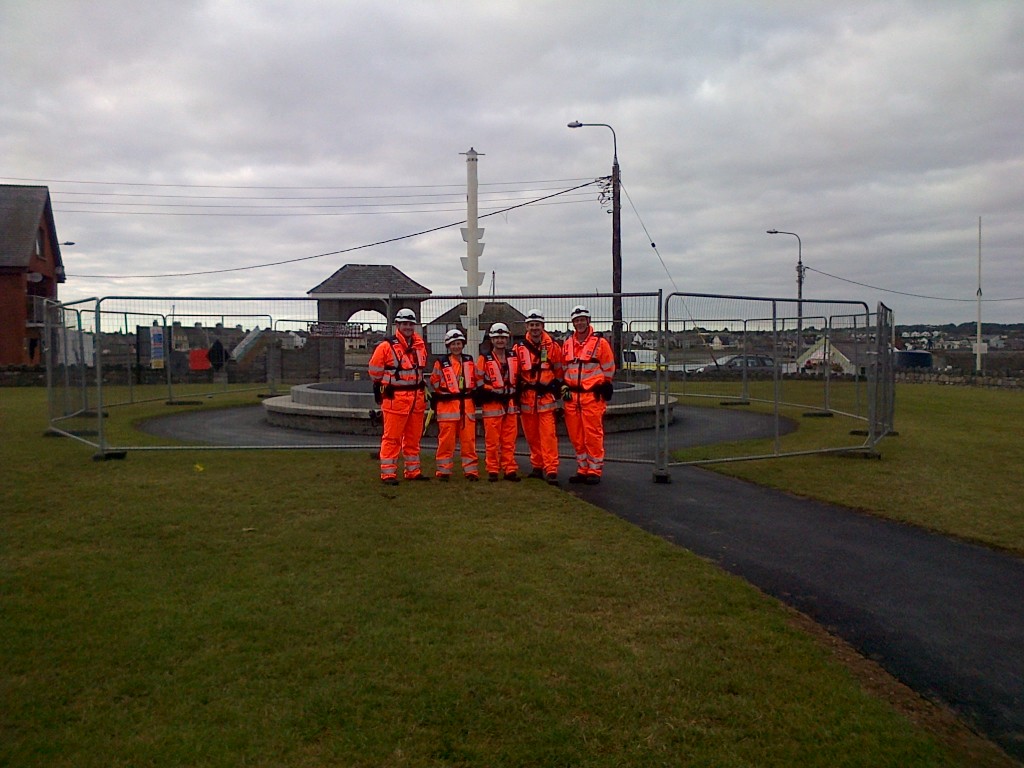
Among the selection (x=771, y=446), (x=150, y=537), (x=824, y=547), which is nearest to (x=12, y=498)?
(x=150, y=537)

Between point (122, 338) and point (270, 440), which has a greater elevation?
point (122, 338)

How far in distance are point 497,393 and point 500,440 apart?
2.17 ft

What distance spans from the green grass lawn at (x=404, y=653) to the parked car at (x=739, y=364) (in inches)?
381

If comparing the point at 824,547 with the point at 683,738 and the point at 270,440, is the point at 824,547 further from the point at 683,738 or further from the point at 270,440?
the point at 270,440

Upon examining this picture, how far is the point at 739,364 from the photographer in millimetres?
17141

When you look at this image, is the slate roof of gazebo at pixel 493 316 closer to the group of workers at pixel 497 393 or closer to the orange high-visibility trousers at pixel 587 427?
the group of workers at pixel 497 393

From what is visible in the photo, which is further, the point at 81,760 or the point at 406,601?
the point at 406,601

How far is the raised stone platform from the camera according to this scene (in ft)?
46.7

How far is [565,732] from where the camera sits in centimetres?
346

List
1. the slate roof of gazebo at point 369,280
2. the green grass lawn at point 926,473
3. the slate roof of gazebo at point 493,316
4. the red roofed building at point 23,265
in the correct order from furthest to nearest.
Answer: the red roofed building at point 23,265
the slate roof of gazebo at point 369,280
the slate roof of gazebo at point 493,316
the green grass lawn at point 926,473

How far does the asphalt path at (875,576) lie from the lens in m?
4.20

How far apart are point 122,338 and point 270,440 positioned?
16.3ft

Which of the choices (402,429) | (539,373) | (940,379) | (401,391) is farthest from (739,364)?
(940,379)

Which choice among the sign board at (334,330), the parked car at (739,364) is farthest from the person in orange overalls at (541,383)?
the parked car at (739,364)
